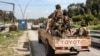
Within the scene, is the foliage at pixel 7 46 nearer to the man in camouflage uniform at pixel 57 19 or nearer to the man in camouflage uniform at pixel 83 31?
the man in camouflage uniform at pixel 57 19

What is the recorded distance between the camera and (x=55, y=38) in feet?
43.7

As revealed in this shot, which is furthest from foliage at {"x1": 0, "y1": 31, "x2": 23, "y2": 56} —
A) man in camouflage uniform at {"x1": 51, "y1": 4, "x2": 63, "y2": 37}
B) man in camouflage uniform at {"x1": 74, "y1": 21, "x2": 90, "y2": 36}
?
man in camouflage uniform at {"x1": 74, "y1": 21, "x2": 90, "y2": 36}

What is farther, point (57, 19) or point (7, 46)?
point (7, 46)

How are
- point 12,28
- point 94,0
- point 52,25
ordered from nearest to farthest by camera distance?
point 52,25
point 12,28
point 94,0

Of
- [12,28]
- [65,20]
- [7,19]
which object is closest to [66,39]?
[65,20]

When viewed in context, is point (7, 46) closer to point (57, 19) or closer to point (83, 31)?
point (57, 19)

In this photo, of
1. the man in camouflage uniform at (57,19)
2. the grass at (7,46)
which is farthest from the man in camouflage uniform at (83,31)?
the grass at (7,46)

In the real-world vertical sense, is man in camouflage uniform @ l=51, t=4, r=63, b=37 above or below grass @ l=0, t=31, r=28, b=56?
above

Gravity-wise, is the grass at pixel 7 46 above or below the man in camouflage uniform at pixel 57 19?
below

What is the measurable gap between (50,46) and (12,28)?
103ft

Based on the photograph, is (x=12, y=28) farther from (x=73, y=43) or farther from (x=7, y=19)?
(x=7, y=19)

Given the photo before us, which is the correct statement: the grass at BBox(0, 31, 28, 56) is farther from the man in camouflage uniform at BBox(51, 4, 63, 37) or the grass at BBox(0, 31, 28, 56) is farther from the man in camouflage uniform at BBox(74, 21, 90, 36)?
the man in camouflage uniform at BBox(74, 21, 90, 36)

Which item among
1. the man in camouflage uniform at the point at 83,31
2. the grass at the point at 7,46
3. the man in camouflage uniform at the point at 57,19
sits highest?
the man in camouflage uniform at the point at 57,19

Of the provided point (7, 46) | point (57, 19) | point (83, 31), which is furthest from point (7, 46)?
point (83, 31)
